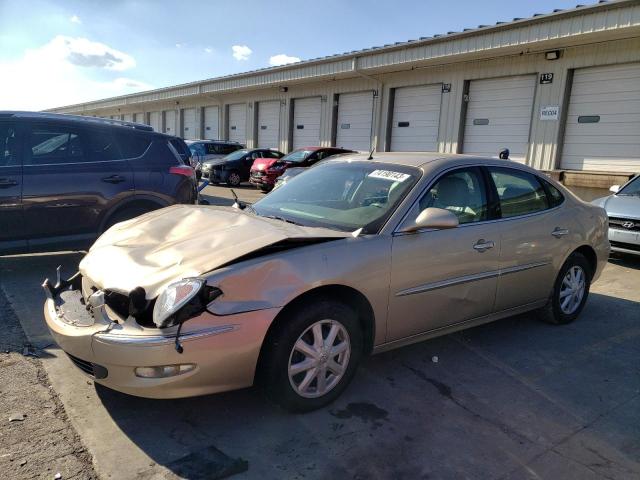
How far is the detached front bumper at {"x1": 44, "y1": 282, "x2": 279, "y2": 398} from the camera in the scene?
250cm

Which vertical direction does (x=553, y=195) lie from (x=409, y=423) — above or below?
above

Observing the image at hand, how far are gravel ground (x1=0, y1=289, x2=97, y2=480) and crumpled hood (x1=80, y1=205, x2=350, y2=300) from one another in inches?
31.3

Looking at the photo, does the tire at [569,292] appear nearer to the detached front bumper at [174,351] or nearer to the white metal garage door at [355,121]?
the detached front bumper at [174,351]

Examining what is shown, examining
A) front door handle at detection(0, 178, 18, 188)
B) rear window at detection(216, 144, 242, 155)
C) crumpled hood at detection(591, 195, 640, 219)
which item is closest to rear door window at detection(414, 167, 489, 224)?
front door handle at detection(0, 178, 18, 188)

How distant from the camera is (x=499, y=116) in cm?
1430

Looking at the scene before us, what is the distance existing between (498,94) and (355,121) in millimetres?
6118

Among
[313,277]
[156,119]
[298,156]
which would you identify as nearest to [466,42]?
[298,156]

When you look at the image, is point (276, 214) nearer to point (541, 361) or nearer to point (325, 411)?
point (325, 411)

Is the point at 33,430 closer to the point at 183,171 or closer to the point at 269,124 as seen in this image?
the point at 183,171

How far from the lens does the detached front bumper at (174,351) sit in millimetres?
2504

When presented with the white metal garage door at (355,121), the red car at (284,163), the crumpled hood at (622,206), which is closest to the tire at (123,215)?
the crumpled hood at (622,206)

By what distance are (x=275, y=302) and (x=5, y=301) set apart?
3466 millimetres

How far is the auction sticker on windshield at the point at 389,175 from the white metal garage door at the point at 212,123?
25.9m

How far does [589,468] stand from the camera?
2648mm
